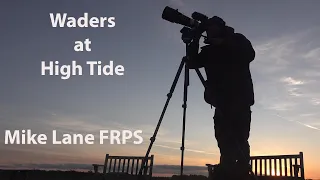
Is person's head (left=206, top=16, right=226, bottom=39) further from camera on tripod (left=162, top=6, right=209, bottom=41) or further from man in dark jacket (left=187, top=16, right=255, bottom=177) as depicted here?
camera on tripod (left=162, top=6, right=209, bottom=41)

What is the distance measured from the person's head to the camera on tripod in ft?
0.99

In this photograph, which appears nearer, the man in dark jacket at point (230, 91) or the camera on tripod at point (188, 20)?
the man in dark jacket at point (230, 91)

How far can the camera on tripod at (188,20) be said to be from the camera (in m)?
4.08

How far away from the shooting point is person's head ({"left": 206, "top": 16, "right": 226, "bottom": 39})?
12.0ft

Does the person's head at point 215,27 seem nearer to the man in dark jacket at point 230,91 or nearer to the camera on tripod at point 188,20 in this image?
the man in dark jacket at point 230,91

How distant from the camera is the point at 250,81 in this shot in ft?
12.3

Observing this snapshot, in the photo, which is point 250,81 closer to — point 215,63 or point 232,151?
point 215,63

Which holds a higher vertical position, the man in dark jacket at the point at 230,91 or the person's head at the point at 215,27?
the person's head at the point at 215,27

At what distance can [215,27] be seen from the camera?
3674mm

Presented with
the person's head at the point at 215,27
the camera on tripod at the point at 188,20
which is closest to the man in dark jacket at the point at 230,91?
the person's head at the point at 215,27

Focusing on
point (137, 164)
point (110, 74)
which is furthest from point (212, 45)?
point (110, 74)

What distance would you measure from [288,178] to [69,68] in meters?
6.46

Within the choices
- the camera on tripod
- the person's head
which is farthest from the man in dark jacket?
the camera on tripod

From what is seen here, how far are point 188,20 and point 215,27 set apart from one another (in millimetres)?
614
